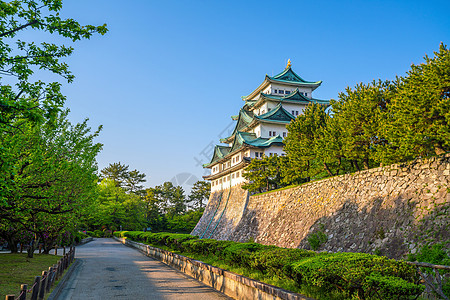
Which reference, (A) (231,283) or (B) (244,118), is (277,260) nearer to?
(A) (231,283)

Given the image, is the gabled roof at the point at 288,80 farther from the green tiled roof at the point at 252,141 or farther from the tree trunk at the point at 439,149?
the tree trunk at the point at 439,149

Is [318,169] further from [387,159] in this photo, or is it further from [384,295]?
[384,295]

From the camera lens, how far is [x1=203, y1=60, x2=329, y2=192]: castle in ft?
130

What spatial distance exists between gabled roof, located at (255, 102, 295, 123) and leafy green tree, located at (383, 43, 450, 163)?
27.2 metres

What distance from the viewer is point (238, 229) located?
3384 centimetres

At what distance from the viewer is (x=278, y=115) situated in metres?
41.7

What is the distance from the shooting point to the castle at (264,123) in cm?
3962

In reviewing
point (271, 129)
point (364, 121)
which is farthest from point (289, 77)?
point (364, 121)

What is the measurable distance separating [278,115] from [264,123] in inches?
82.4

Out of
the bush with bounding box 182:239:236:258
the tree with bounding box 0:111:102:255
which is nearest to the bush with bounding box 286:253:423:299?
the tree with bounding box 0:111:102:255

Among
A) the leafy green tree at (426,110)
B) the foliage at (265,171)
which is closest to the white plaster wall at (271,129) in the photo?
the foliage at (265,171)

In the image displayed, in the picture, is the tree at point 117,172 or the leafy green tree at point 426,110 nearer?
the leafy green tree at point 426,110

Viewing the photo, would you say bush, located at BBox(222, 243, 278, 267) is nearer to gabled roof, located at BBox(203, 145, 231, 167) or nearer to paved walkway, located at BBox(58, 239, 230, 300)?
paved walkway, located at BBox(58, 239, 230, 300)

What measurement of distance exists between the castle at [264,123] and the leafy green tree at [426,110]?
76.9ft
